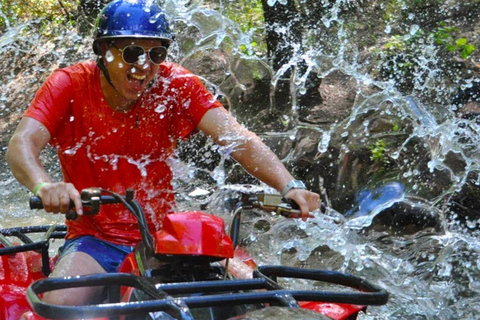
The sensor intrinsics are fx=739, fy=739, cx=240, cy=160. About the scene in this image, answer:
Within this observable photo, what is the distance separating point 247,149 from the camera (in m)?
4.39

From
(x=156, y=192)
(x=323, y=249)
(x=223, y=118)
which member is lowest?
(x=323, y=249)

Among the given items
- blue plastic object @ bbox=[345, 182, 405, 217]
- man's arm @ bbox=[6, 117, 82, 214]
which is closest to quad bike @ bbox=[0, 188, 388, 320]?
man's arm @ bbox=[6, 117, 82, 214]

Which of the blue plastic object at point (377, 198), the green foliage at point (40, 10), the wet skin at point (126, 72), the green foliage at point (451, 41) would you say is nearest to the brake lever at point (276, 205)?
the wet skin at point (126, 72)

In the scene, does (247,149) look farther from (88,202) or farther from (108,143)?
(88,202)

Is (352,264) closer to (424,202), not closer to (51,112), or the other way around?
(424,202)

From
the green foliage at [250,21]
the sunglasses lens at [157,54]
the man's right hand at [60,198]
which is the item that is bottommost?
the green foliage at [250,21]

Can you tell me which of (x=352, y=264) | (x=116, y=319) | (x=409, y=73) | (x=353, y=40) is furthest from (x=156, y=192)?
(x=353, y=40)

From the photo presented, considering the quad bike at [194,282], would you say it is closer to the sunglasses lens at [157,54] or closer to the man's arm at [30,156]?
the man's arm at [30,156]

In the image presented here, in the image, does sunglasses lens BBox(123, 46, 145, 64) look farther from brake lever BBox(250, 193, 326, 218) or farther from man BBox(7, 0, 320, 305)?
brake lever BBox(250, 193, 326, 218)

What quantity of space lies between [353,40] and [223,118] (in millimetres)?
5648

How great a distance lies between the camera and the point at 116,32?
416 centimetres

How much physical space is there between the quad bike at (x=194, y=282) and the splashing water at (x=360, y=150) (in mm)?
1029

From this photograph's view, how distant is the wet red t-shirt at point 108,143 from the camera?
409cm

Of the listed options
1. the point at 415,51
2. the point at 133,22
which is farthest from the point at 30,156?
the point at 415,51
